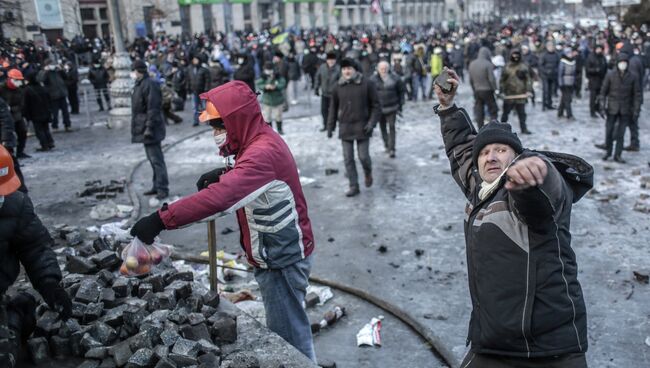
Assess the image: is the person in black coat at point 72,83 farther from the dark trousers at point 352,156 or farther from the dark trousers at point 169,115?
the dark trousers at point 352,156

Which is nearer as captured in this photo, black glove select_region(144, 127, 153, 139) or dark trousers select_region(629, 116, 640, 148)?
black glove select_region(144, 127, 153, 139)

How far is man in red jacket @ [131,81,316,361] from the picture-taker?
11.1 ft

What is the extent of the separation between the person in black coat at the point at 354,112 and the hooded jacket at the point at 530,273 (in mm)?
6249

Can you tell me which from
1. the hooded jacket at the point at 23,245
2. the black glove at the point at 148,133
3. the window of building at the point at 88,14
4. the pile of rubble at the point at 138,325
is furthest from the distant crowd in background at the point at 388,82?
the window of building at the point at 88,14

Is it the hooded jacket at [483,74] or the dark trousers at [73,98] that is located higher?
the hooded jacket at [483,74]

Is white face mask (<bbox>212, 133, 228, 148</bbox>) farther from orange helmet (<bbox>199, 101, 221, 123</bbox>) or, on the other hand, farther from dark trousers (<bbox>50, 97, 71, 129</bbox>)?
dark trousers (<bbox>50, 97, 71, 129</bbox>)

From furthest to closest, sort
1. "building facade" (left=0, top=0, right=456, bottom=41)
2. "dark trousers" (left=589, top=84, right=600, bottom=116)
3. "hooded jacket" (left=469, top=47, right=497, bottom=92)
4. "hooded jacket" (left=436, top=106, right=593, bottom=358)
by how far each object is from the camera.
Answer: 1. "building facade" (left=0, top=0, right=456, bottom=41)
2. "dark trousers" (left=589, top=84, right=600, bottom=116)
3. "hooded jacket" (left=469, top=47, right=497, bottom=92)
4. "hooded jacket" (left=436, top=106, right=593, bottom=358)

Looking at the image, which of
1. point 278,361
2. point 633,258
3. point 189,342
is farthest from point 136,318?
point 633,258

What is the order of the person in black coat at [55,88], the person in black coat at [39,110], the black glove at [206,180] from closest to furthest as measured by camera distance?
1. the black glove at [206,180]
2. the person in black coat at [39,110]
3. the person in black coat at [55,88]

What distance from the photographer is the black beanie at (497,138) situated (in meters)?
2.93

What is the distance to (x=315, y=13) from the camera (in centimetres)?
5938

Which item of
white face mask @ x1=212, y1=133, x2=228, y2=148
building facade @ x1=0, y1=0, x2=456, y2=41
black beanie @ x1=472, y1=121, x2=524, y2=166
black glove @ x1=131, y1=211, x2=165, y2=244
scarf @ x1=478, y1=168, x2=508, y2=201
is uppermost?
building facade @ x1=0, y1=0, x2=456, y2=41

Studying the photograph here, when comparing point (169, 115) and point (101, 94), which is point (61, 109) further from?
point (101, 94)

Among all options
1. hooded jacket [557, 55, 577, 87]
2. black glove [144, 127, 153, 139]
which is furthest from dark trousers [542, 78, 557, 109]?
black glove [144, 127, 153, 139]
